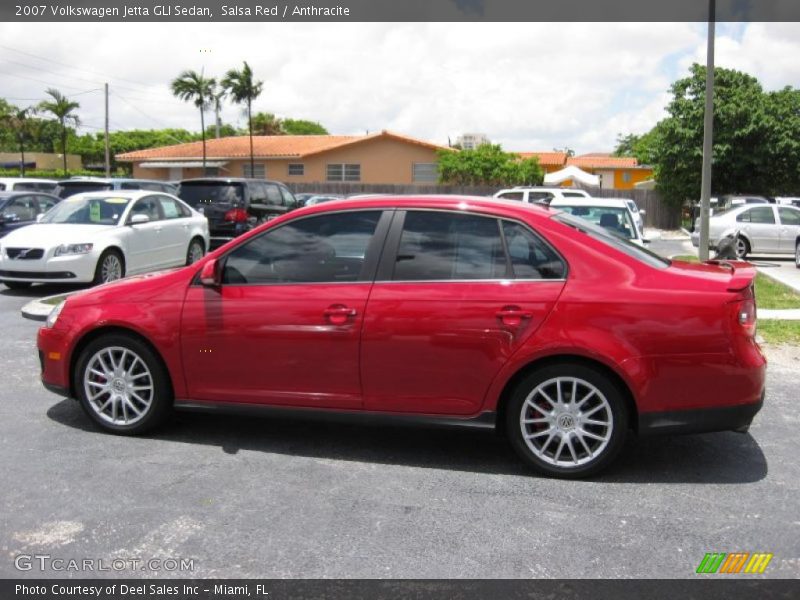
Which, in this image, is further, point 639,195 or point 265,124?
point 265,124

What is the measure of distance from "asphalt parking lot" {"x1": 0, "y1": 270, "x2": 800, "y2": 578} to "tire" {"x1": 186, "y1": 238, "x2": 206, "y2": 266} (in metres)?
8.60

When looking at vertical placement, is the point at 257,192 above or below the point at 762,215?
above

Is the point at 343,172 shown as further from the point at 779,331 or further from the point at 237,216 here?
the point at 779,331

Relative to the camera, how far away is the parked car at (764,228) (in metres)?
20.0

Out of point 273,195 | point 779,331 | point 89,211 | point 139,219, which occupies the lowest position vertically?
point 779,331

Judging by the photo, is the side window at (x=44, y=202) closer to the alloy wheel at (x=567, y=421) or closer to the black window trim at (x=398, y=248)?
the black window trim at (x=398, y=248)

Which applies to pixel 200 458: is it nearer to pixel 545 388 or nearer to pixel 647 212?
pixel 545 388

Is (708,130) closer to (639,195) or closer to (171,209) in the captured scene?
(171,209)

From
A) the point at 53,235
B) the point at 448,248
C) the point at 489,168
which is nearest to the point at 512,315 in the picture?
the point at 448,248

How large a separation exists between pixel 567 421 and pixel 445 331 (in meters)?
0.88

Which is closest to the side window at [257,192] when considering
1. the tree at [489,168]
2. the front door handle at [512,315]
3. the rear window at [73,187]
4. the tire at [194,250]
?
the tire at [194,250]

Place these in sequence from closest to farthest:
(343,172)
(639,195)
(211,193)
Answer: (211,193), (639,195), (343,172)

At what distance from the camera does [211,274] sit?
5117 millimetres

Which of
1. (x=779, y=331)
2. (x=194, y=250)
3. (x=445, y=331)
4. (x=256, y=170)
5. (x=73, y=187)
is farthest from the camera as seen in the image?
(x=256, y=170)
